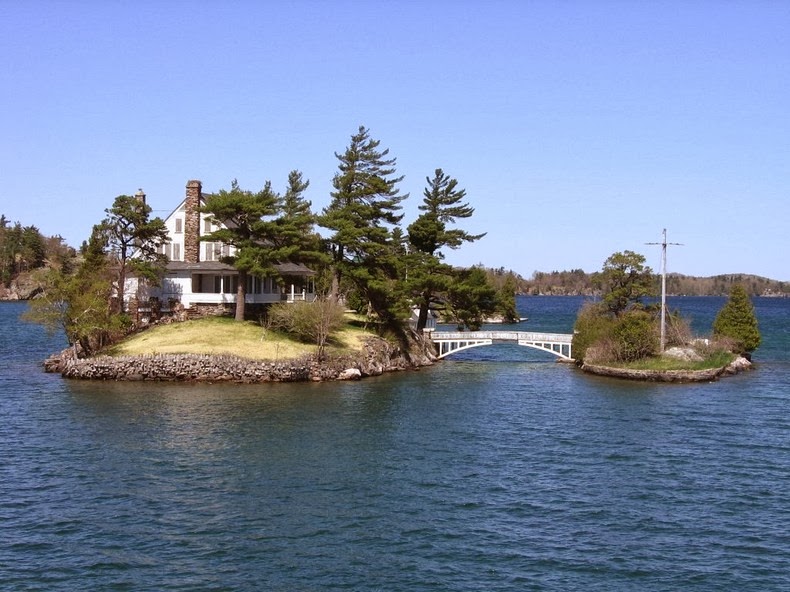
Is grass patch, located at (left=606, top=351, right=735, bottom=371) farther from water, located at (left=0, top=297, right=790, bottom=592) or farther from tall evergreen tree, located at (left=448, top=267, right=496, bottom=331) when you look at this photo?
tall evergreen tree, located at (left=448, top=267, right=496, bottom=331)

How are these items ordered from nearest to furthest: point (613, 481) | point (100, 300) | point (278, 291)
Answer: point (613, 481) < point (100, 300) < point (278, 291)

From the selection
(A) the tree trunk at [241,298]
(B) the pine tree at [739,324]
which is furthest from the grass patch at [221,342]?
(B) the pine tree at [739,324]

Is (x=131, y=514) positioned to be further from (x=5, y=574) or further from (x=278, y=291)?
(x=278, y=291)

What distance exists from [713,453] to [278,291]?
155 feet

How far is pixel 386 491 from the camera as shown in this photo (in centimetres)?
3123

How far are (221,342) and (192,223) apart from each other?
14979 mm

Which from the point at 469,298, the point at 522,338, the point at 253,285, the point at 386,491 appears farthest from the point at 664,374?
the point at 386,491

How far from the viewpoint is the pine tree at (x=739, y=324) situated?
251 ft

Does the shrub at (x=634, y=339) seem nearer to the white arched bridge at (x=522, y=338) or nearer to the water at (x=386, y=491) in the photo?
the white arched bridge at (x=522, y=338)

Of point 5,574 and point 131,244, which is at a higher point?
point 131,244

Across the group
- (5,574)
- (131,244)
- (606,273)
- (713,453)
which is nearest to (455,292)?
(606,273)

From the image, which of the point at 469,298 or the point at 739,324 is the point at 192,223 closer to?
the point at 469,298

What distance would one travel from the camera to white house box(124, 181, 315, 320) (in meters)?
69.7

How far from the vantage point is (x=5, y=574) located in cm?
2278
